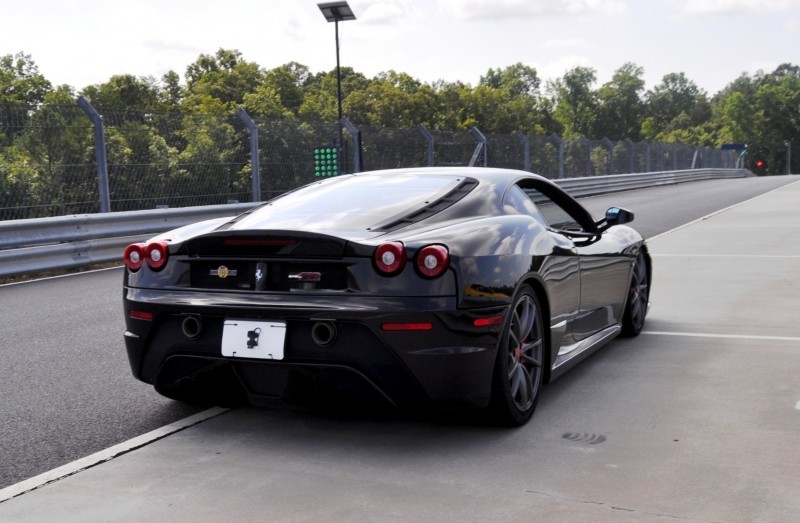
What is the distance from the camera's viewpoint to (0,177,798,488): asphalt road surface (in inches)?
168

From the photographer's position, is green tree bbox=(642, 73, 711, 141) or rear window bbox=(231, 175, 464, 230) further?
green tree bbox=(642, 73, 711, 141)

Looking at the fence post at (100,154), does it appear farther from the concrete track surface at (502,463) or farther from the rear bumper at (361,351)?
the rear bumper at (361,351)

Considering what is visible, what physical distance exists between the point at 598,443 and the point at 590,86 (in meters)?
167

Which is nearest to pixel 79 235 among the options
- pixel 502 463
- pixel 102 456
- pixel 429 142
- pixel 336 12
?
pixel 102 456

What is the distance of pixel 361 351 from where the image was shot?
3.99 meters

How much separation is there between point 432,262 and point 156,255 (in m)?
1.36

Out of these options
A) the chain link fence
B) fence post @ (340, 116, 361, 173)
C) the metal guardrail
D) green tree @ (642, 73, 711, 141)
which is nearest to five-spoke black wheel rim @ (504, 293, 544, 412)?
the metal guardrail

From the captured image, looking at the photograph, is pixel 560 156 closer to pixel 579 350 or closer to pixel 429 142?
pixel 429 142

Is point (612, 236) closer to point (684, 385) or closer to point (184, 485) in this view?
point (684, 385)

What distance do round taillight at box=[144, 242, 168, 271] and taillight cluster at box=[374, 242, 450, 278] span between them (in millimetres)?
1084

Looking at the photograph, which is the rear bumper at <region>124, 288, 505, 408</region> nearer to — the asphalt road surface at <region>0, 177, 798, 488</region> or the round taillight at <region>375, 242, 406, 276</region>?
the round taillight at <region>375, 242, 406, 276</region>

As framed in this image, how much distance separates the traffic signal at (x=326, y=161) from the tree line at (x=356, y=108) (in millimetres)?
812

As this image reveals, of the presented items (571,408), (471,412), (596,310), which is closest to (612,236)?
(596,310)

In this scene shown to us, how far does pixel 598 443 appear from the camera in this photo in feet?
13.7
